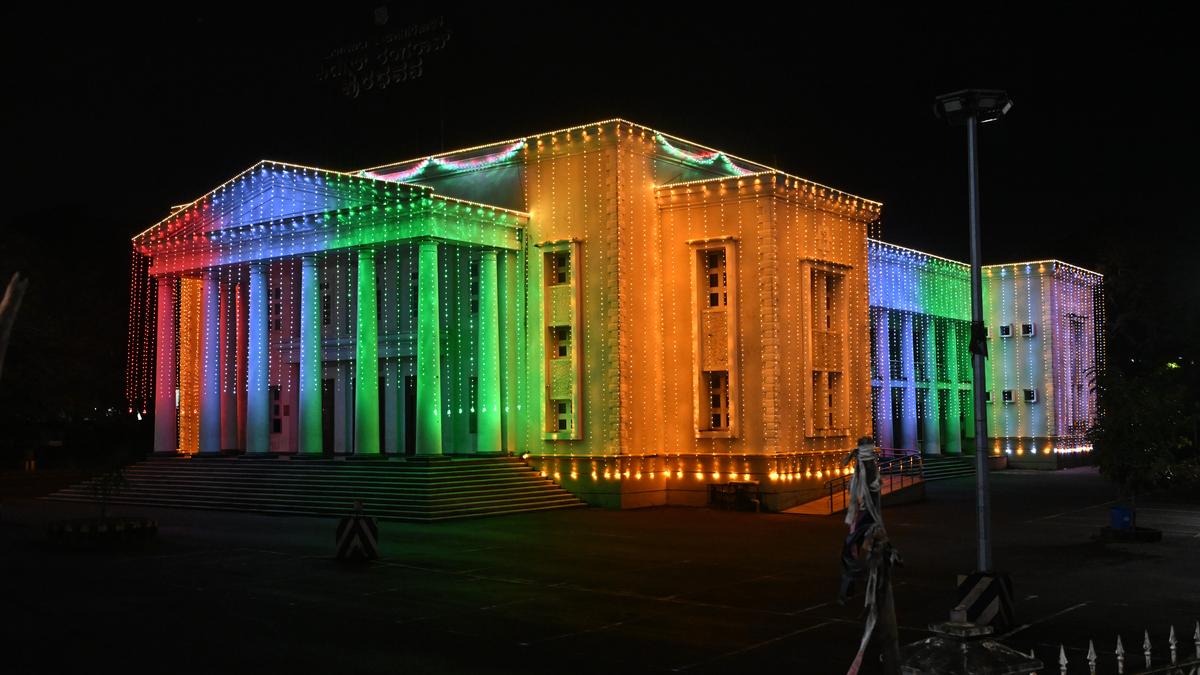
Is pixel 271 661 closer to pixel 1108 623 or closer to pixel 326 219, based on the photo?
pixel 1108 623

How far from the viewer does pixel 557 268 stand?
35375 mm

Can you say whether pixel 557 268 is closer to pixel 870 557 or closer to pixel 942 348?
pixel 942 348

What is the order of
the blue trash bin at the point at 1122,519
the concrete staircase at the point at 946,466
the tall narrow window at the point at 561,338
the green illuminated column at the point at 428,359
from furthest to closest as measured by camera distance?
the concrete staircase at the point at 946,466 → the tall narrow window at the point at 561,338 → the green illuminated column at the point at 428,359 → the blue trash bin at the point at 1122,519

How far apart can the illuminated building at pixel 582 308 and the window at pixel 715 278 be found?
0.06 m

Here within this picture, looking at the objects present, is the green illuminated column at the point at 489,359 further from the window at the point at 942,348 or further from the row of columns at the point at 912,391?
the window at the point at 942,348

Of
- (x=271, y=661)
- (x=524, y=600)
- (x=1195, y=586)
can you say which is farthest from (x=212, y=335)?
(x=1195, y=586)

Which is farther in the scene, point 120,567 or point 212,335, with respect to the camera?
point 212,335

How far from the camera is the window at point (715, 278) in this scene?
34.7 metres

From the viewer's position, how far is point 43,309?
4850cm

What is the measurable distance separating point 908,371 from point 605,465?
67.0 feet

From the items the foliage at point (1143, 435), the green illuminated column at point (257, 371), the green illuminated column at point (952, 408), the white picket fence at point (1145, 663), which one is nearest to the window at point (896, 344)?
the green illuminated column at point (952, 408)

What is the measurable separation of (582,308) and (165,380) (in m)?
15.8

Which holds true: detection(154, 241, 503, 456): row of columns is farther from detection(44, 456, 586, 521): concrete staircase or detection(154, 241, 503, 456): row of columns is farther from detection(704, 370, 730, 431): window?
detection(704, 370, 730, 431): window

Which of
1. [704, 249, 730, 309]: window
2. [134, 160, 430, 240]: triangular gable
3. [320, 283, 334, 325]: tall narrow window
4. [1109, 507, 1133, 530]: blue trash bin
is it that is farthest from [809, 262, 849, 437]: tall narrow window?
[320, 283, 334, 325]: tall narrow window
